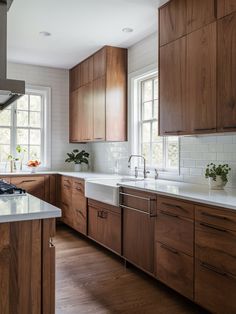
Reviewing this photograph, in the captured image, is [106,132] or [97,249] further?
[106,132]

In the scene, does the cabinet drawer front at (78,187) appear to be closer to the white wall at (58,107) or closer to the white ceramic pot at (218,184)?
the white wall at (58,107)

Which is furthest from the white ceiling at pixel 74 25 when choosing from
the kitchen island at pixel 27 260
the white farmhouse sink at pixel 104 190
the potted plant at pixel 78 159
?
the kitchen island at pixel 27 260

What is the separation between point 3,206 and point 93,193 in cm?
205

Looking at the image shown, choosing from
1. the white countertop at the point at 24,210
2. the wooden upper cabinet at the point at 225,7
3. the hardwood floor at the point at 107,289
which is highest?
the wooden upper cabinet at the point at 225,7

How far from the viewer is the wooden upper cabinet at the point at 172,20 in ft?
9.78

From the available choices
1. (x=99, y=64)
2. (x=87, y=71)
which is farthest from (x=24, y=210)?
(x=87, y=71)

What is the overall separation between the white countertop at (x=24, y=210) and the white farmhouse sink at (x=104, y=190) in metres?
1.42

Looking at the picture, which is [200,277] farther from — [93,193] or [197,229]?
[93,193]

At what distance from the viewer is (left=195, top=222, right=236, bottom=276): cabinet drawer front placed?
2039 millimetres

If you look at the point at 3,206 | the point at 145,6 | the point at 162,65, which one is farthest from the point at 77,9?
the point at 3,206

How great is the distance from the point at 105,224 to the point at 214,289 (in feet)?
5.79

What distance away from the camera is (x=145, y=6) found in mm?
3250

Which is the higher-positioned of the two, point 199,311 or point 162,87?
point 162,87

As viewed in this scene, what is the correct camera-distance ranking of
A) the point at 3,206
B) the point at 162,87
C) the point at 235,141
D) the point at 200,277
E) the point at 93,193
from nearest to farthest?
1. the point at 3,206
2. the point at 200,277
3. the point at 235,141
4. the point at 162,87
5. the point at 93,193
